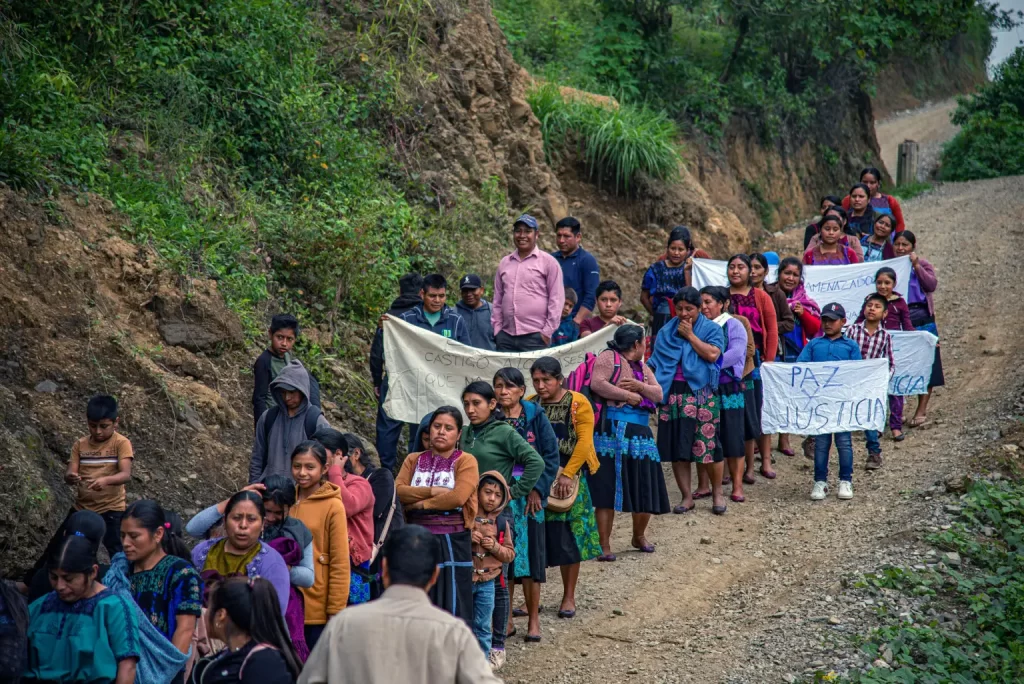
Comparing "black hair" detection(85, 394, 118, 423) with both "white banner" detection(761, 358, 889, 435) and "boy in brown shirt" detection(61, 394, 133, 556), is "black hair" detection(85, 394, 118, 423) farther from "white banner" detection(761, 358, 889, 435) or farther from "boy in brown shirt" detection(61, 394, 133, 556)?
"white banner" detection(761, 358, 889, 435)

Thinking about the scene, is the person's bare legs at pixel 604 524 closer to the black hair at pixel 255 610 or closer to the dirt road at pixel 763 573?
the dirt road at pixel 763 573

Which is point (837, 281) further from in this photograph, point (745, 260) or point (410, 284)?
point (410, 284)

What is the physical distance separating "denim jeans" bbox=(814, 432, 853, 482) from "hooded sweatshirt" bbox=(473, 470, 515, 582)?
437 cm

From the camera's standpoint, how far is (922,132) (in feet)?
113

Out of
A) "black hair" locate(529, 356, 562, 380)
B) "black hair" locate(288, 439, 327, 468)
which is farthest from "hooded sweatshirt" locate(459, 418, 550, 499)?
"black hair" locate(288, 439, 327, 468)

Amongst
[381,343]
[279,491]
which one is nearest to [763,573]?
[381,343]

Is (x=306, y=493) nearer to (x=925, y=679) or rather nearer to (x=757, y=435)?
(x=925, y=679)

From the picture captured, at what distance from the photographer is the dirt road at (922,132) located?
31.4 m

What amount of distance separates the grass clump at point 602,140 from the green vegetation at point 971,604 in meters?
7.58

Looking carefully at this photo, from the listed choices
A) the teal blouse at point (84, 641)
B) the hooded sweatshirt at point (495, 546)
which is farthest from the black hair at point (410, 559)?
the hooded sweatshirt at point (495, 546)

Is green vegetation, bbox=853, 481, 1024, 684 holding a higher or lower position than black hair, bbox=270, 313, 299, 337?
lower

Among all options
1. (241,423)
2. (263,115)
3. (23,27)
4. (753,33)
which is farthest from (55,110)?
(753,33)

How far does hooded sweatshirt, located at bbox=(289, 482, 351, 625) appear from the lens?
5.85 m

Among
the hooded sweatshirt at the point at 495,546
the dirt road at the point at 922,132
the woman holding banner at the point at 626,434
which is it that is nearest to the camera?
the hooded sweatshirt at the point at 495,546
